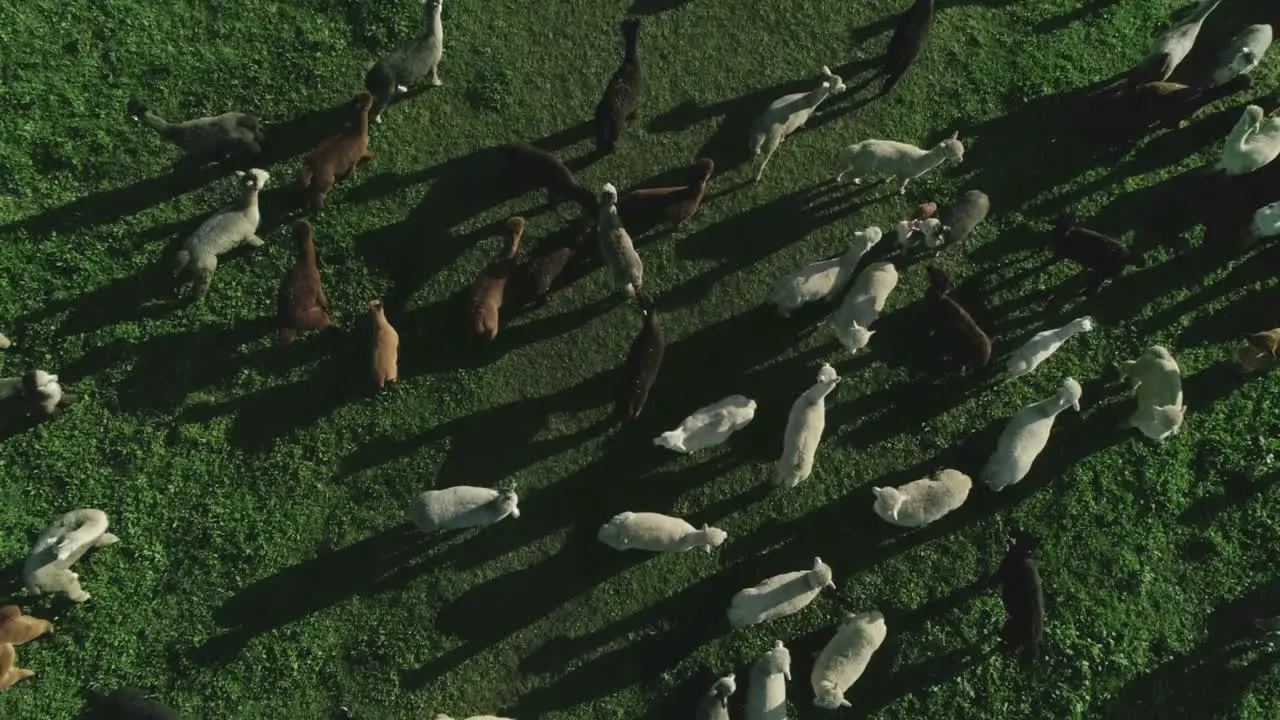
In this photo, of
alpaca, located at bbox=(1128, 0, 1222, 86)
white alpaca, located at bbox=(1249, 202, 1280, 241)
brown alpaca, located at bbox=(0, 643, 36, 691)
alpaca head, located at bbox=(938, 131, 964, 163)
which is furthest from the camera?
alpaca, located at bbox=(1128, 0, 1222, 86)

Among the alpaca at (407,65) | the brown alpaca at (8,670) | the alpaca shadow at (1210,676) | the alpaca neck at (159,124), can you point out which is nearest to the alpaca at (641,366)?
the alpaca at (407,65)

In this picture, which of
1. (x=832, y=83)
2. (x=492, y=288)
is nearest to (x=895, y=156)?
(x=832, y=83)

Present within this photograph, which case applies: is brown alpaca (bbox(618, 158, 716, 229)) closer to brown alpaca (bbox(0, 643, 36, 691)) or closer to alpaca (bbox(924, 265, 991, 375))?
alpaca (bbox(924, 265, 991, 375))

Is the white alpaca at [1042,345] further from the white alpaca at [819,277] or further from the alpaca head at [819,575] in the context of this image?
the alpaca head at [819,575]

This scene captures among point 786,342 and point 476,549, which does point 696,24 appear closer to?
point 786,342

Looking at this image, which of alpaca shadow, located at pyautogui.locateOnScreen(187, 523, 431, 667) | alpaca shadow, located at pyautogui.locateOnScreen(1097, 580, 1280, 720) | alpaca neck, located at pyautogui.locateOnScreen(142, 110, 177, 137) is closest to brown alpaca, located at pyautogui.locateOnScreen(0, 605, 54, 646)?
alpaca shadow, located at pyautogui.locateOnScreen(187, 523, 431, 667)

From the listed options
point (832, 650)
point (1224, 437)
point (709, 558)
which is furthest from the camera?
point (1224, 437)

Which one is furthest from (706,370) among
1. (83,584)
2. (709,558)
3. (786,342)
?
(83,584)
